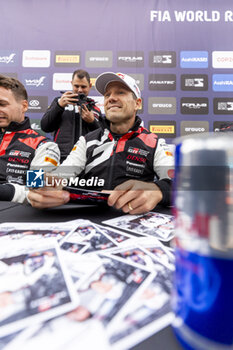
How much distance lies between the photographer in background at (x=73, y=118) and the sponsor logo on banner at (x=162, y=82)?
2.47ft

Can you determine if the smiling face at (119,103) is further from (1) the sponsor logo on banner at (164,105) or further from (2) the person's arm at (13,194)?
(1) the sponsor logo on banner at (164,105)

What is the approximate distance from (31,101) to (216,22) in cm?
198

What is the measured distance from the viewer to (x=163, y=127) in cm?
227

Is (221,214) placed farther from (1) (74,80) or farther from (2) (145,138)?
(1) (74,80)

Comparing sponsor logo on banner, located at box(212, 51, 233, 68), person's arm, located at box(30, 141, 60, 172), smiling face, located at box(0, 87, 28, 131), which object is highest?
sponsor logo on banner, located at box(212, 51, 233, 68)

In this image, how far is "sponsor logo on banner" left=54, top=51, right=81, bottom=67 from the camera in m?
2.25

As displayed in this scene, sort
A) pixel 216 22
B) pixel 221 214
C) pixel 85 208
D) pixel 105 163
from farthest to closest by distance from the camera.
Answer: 1. pixel 216 22
2. pixel 105 163
3. pixel 85 208
4. pixel 221 214

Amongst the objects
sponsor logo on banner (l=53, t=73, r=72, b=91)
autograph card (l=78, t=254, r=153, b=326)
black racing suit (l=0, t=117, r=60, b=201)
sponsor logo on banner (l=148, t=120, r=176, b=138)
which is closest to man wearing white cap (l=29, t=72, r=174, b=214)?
black racing suit (l=0, t=117, r=60, b=201)

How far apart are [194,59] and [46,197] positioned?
7.38 ft

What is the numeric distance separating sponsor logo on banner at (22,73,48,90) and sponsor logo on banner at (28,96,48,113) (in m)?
0.10

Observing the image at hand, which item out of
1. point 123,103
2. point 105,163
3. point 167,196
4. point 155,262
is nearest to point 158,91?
point 123,103

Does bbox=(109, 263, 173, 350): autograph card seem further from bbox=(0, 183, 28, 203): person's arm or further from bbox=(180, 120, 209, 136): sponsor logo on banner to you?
bbox=(180, 120, 209, 136): sponsor logo on banner

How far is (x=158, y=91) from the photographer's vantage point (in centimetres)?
224

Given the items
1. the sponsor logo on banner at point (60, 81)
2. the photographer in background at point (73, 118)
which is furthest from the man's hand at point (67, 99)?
the sponsor logo on banner at point (60, 81)
